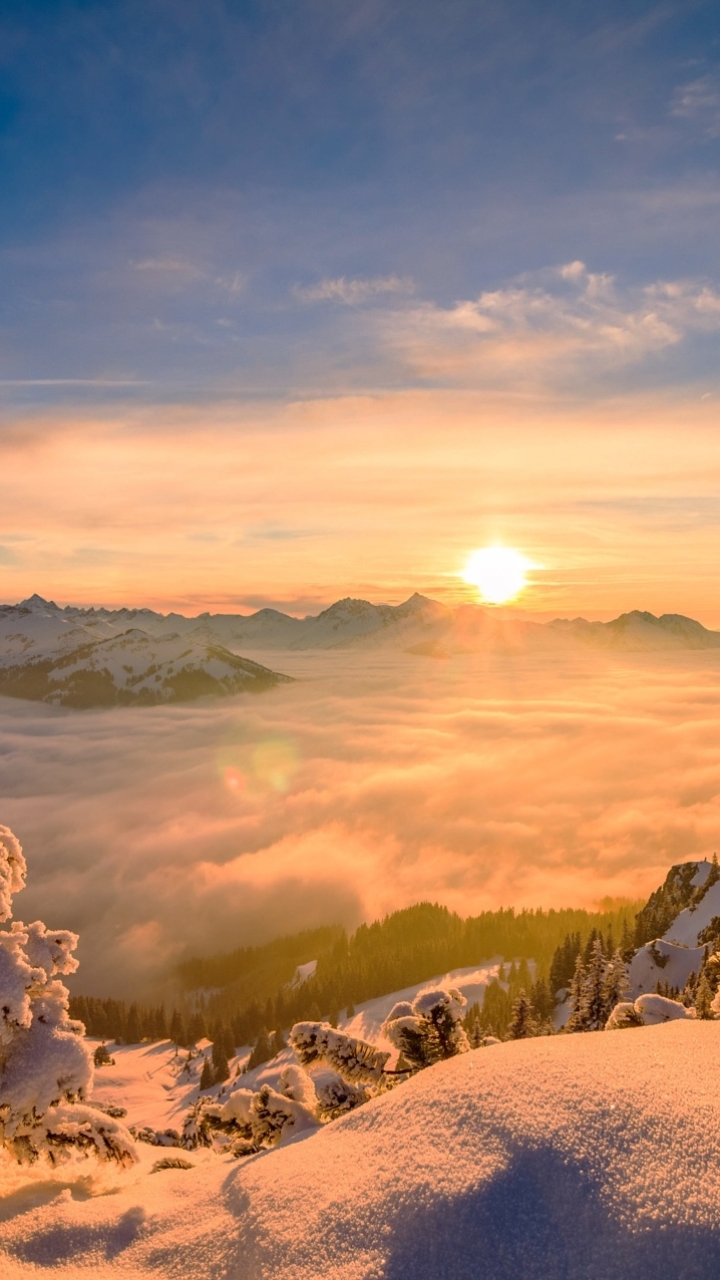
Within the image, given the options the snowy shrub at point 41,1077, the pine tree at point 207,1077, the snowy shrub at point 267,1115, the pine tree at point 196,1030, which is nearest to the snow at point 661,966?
the snowy shrub at point 267,1115

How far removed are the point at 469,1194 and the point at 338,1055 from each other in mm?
10434

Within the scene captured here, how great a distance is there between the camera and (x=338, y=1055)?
17391mm

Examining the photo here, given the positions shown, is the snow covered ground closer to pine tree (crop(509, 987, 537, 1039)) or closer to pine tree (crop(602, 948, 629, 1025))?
pine tree (crop(602, 948, 629, 1025))

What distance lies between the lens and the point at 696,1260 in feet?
21.6

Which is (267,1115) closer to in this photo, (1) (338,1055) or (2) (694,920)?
(1) (338,1055)

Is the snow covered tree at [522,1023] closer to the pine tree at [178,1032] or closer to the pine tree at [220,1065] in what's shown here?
the pine tree at [220,1065]

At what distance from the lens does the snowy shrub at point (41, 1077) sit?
13.4 meters

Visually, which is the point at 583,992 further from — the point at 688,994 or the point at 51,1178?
the point at 51,1178

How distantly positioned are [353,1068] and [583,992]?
39.4 metres

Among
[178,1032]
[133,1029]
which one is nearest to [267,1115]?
[178,1032]

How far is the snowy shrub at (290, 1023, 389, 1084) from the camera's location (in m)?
17.4

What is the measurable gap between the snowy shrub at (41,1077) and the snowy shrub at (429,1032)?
7005 millimetres

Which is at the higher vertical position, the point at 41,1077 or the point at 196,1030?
the point at 41,1077

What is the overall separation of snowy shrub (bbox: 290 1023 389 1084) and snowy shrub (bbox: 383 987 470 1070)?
908 mm
